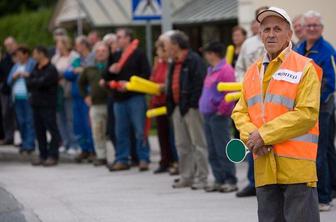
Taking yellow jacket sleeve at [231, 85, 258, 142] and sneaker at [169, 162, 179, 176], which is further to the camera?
sneaker at [169, 162, 179, 176]

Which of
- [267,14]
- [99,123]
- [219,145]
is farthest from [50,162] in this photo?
[267,14]

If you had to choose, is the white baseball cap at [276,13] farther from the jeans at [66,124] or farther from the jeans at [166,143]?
the jeans at [66,124]

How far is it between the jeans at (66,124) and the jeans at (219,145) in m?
5.57

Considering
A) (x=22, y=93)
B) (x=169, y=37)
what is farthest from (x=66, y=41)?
(x=169, y=37)

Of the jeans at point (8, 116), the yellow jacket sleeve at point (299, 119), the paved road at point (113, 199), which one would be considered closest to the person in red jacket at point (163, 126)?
the paved road at point (113, 199)

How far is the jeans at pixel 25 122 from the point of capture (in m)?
18.0

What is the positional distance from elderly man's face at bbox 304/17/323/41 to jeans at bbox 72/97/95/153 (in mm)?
7189

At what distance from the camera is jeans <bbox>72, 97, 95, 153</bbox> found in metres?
16.7

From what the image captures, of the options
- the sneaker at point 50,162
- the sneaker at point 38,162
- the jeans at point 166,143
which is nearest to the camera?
the jeans at point 166,143

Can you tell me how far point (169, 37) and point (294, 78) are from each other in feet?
20.3

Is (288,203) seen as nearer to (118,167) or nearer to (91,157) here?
(118,167)

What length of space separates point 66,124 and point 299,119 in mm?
11330

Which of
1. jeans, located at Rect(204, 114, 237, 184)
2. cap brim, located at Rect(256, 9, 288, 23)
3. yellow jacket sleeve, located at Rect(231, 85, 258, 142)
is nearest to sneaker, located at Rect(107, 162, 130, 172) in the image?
jeans, located at Rect(204, 114, 237, 184)

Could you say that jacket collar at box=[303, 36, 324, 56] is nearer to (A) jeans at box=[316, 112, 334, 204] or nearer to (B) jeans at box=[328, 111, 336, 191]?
(A) jeans at box=[316, 112, 334, 204]
